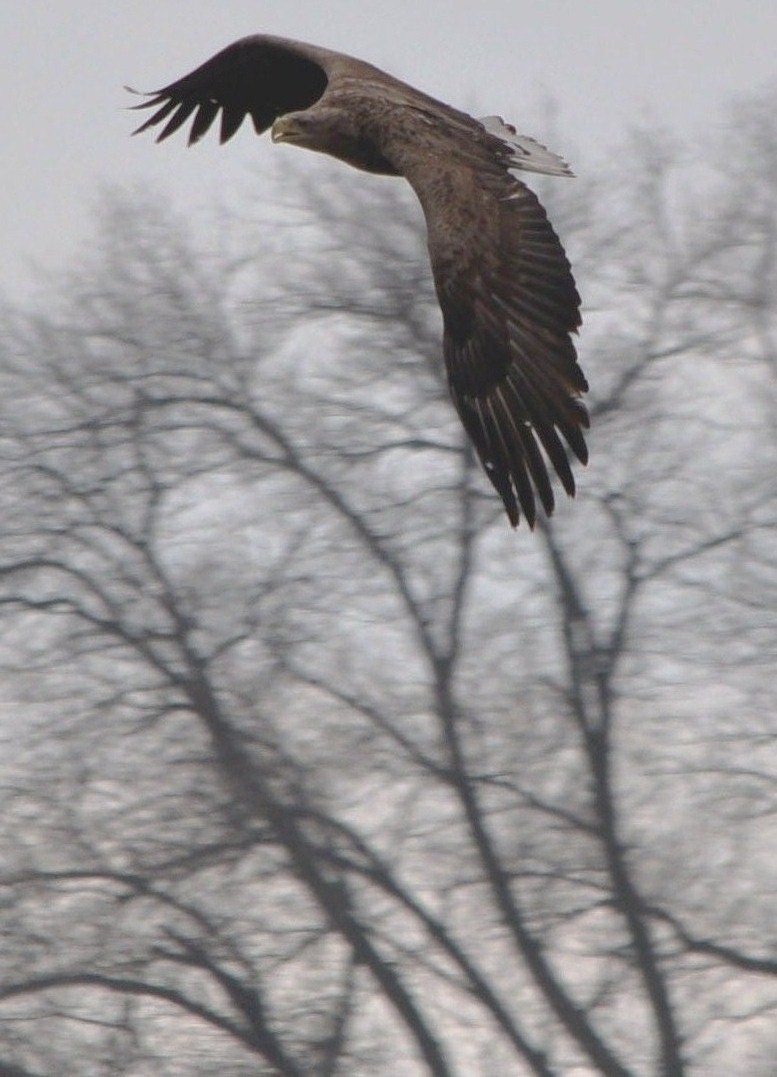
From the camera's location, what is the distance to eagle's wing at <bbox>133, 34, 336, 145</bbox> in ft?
44.3

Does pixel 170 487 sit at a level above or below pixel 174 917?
above

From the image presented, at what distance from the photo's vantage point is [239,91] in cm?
1369

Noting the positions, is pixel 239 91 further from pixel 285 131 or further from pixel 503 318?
pixel 503 318

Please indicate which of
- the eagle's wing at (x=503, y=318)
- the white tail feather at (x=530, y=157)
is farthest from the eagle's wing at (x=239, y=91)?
the eagle's wing at (x=503, y=318)

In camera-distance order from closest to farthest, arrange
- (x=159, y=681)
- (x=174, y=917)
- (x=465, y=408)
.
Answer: (x=465, y=408) < (x=174, y=917) < (x=159, y=681)

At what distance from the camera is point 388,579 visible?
24.9 m

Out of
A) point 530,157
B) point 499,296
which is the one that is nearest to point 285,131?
point 530,157

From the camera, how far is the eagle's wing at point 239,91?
44.3 ft

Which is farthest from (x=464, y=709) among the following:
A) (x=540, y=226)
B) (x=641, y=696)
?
(x=540, y=226)

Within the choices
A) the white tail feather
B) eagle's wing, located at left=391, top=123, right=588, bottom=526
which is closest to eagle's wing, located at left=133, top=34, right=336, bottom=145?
the white tail feather

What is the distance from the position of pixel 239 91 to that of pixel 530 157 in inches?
99.4

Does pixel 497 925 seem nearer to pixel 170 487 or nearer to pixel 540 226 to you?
pixel 170 487

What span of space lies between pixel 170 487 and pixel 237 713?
84.0 inches

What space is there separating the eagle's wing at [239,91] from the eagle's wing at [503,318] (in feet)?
8.60
